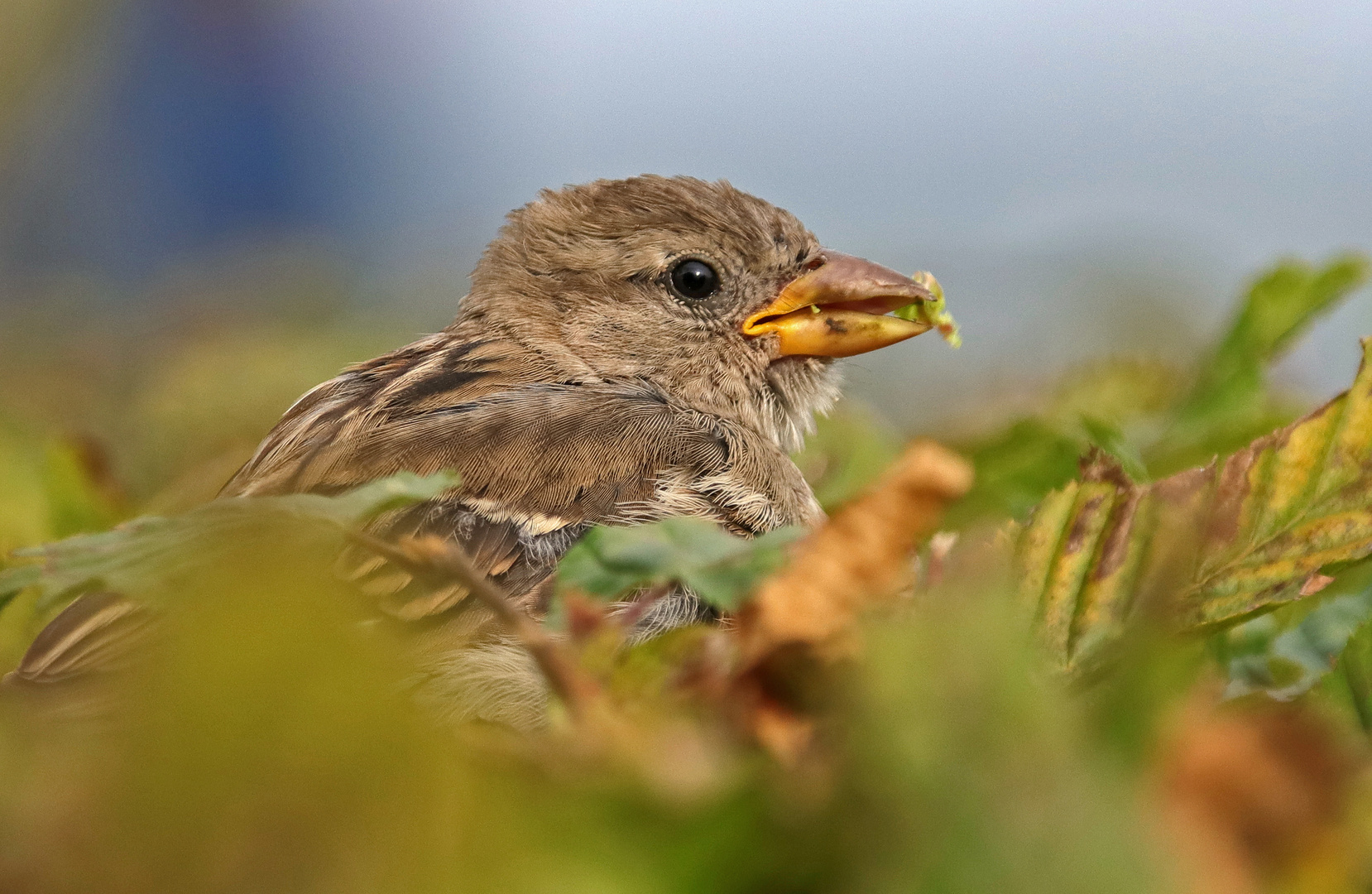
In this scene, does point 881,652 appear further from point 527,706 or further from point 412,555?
point 527,706

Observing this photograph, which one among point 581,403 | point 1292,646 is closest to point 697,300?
point 581,403

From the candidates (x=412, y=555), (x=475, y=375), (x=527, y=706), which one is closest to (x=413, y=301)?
(x=475, y=375)

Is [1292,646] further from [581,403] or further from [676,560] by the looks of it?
[581,403]

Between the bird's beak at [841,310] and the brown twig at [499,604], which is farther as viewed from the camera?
the bird's beak at [841,310]

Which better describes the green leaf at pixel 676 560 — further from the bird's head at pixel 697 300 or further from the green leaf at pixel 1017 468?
the bird's head at pixel 697 300

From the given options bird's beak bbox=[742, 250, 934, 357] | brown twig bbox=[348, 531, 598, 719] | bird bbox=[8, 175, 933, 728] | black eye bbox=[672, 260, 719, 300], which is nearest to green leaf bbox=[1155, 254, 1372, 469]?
bird bbox=[8, 175, 933, 728]

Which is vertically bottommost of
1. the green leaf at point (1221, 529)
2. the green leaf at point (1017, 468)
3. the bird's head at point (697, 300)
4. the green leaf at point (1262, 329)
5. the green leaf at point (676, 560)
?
the green leaf at point (676, 560)

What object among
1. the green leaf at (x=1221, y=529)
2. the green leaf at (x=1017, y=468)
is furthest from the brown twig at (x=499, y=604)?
the green leaf at (x=1017, y=468)
